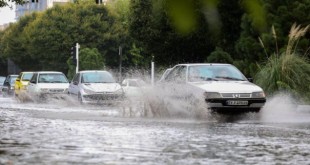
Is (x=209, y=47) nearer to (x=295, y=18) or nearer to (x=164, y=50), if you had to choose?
(x=164, y=50)

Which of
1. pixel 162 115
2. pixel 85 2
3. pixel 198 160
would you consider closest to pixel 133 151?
pixel 198 160

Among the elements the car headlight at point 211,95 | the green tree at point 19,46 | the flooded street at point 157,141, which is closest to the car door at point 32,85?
the flooded street at point 157,141

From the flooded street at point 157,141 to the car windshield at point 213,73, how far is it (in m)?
1.14

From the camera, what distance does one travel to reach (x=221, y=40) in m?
40.6

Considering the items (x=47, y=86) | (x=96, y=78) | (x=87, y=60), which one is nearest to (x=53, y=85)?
(x=47, y=86)

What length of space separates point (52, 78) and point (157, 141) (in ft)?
79.1

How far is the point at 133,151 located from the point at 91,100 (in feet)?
A: 57.9

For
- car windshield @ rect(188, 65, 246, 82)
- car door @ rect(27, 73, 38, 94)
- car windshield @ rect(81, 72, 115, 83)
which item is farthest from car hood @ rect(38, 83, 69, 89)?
car windshield @ rect(188, 65, 246, 82)

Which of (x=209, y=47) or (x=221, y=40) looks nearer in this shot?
(x=221, y=40)

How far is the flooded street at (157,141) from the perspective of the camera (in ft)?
33.0

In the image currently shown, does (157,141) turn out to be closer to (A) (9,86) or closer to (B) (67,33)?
(A) (9,86)

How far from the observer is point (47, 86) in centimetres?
3491

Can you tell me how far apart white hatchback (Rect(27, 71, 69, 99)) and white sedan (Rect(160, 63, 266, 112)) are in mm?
14374

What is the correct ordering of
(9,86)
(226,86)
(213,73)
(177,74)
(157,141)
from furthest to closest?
(9,86)
(177,74)
(213,73)
(226,86)
(157,141)
